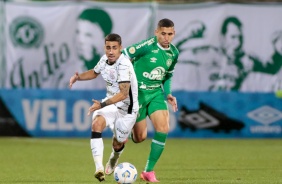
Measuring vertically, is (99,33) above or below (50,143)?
above

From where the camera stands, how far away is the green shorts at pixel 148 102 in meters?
11.9

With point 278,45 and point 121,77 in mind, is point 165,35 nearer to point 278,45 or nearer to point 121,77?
point 121,77

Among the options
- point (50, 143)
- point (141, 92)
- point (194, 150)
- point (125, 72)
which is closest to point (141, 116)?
point (141, 92)

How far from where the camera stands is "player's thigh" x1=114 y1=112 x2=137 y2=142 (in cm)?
1117

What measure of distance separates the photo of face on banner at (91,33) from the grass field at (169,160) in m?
2.85

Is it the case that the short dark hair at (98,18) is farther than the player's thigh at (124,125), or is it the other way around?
the short dark hair at (98,18)

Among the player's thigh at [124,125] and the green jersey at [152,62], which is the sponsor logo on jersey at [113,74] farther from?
the green jersey at [152,62]

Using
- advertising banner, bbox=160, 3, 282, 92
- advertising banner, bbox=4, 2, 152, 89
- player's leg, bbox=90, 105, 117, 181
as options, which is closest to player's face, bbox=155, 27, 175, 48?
player's leg, bbox=90, 105, 117, 181

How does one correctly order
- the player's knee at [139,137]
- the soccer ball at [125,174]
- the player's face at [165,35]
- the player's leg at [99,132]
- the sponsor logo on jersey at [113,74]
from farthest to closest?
the player's knee at [139,137] → the player's face at [165,35] → the sponsor logo on jersey at [113,74] → the player's leg at [99,132] → the soccer ball at [125,174]

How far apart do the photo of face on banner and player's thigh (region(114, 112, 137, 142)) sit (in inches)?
428

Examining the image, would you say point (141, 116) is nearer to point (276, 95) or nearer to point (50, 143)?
point (50, 143)

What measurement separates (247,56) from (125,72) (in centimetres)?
1234

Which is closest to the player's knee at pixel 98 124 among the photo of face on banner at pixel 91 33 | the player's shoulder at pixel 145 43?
the player's shoulder at pixel 145 43

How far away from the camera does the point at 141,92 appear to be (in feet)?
39.2
